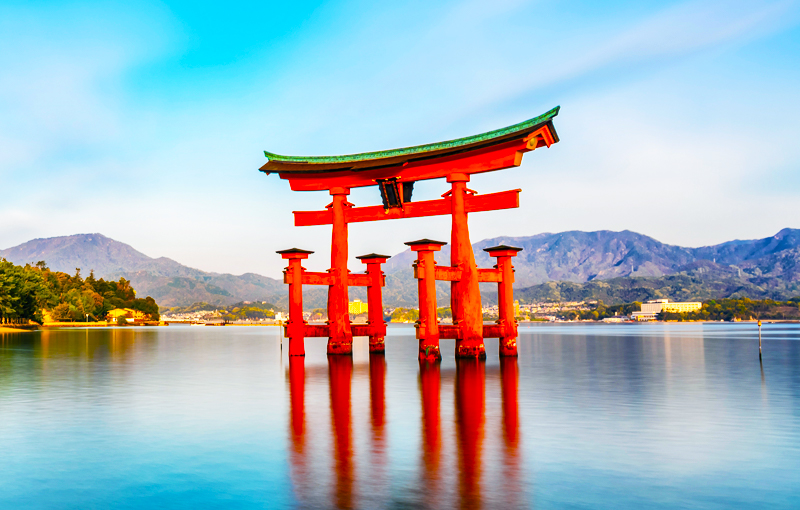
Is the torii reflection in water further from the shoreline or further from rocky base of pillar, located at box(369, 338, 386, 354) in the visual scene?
the shoreline

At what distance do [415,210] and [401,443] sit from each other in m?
21.7

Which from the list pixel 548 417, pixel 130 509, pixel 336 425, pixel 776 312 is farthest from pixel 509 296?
pixel 776 312

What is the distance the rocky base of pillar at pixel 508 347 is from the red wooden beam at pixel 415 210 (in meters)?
8.92

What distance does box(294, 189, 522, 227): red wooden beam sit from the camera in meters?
31.1

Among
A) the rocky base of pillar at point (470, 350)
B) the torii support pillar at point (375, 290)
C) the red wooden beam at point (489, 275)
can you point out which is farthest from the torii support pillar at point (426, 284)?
the torii support pillar at point (375, 290)

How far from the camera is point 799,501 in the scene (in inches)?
346

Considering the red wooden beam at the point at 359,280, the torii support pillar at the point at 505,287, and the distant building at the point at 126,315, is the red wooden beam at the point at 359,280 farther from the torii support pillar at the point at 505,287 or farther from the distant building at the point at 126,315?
the distant building at the point at 126,315

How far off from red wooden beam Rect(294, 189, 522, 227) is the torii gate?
54 millimetres

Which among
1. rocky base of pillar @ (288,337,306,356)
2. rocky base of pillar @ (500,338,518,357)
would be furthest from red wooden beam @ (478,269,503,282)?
rocky base of pillar @ (288,337,306,356)

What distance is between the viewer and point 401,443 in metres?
12.8

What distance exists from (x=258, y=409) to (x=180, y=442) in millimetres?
4914

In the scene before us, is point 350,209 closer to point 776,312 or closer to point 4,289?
point 4,289

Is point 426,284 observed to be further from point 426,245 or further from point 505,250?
point 505,250

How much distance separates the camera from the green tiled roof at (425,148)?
2883cm
